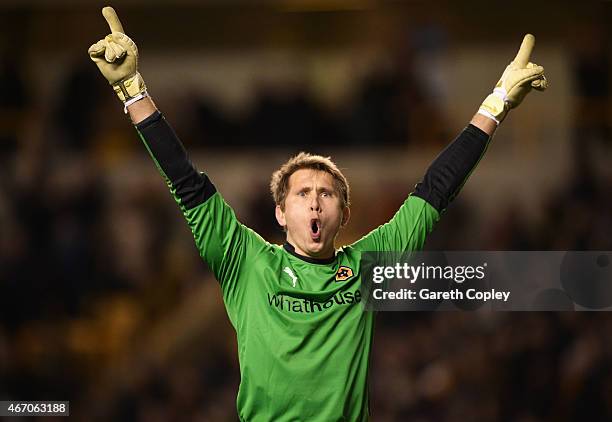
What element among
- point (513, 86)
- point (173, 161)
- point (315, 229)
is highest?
point (513, 86)

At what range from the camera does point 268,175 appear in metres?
8.39

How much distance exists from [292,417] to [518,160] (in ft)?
18.4

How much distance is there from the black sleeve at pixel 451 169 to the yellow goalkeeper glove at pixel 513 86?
0.12m

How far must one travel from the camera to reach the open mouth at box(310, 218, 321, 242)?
344cm

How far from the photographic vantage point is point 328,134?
28.5 feet

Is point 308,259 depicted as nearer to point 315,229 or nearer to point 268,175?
point 315,229

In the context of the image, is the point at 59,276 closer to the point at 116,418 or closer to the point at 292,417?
the point at 116,418

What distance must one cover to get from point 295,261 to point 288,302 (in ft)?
0.54

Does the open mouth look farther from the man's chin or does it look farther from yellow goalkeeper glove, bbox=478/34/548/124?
yellow goalkeeper glove, bbox=478/34/548/124

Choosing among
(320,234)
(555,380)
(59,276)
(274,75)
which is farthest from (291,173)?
(274,75)

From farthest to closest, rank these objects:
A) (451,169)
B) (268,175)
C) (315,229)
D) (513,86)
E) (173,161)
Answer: (268,175), (513,86), (451,169), (315,229), (173,161)

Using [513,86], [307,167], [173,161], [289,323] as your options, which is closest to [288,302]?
[289,323]

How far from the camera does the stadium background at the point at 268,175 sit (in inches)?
269

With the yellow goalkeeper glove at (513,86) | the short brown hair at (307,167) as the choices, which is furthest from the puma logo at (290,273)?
the yellow goalkeeper glove at (513,86)
